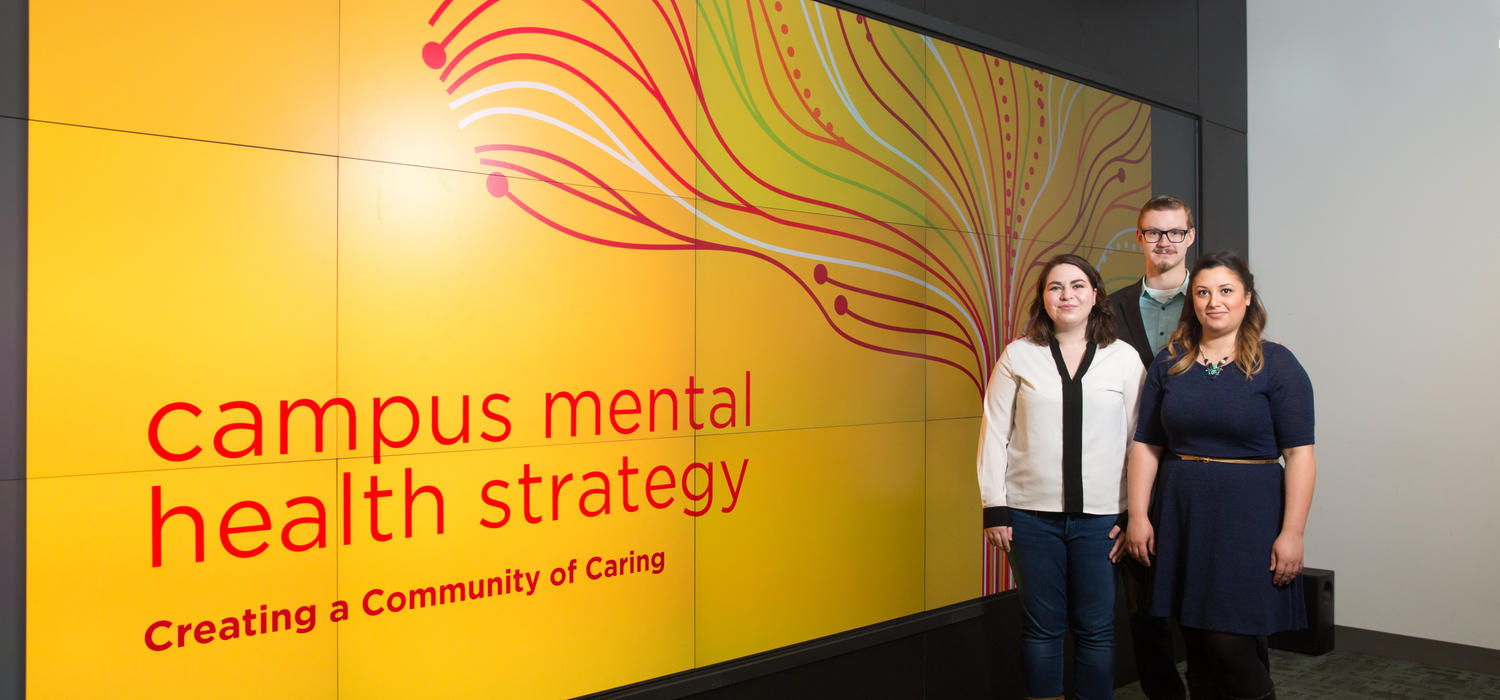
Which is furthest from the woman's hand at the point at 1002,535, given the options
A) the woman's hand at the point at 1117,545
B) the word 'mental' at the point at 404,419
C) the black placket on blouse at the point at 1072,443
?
the word 'mental' at the point at 404,419

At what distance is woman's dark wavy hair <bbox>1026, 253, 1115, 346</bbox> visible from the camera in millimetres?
2957

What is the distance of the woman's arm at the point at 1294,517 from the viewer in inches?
102

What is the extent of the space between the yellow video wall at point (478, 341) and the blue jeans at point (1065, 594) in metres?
0.55

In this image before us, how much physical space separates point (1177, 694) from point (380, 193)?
9.67 ft

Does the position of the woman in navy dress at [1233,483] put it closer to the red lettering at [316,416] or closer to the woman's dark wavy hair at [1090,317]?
the woman's dark wavy hair at [1090,317]

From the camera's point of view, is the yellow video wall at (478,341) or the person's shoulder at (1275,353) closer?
the yellow video wall at (478,341)

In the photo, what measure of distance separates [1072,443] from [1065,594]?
50 cm

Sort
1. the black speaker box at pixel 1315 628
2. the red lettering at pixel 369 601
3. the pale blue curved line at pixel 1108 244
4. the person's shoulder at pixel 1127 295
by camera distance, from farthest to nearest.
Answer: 1. the pale blue curved line at pixel 1108 244
2. the black speaker box at pixel 1315 628
3. the person's shoulder at pixel 1127 295
4. the red lettering at pixel 369 601

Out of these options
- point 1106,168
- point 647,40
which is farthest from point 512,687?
point 1106,168

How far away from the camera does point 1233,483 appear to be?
103 inches

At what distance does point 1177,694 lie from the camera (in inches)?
126

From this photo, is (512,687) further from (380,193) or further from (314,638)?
(380,193)

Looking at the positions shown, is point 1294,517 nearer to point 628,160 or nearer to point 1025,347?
point 1025,347

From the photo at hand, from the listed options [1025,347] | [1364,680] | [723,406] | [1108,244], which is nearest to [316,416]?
[723,406]
